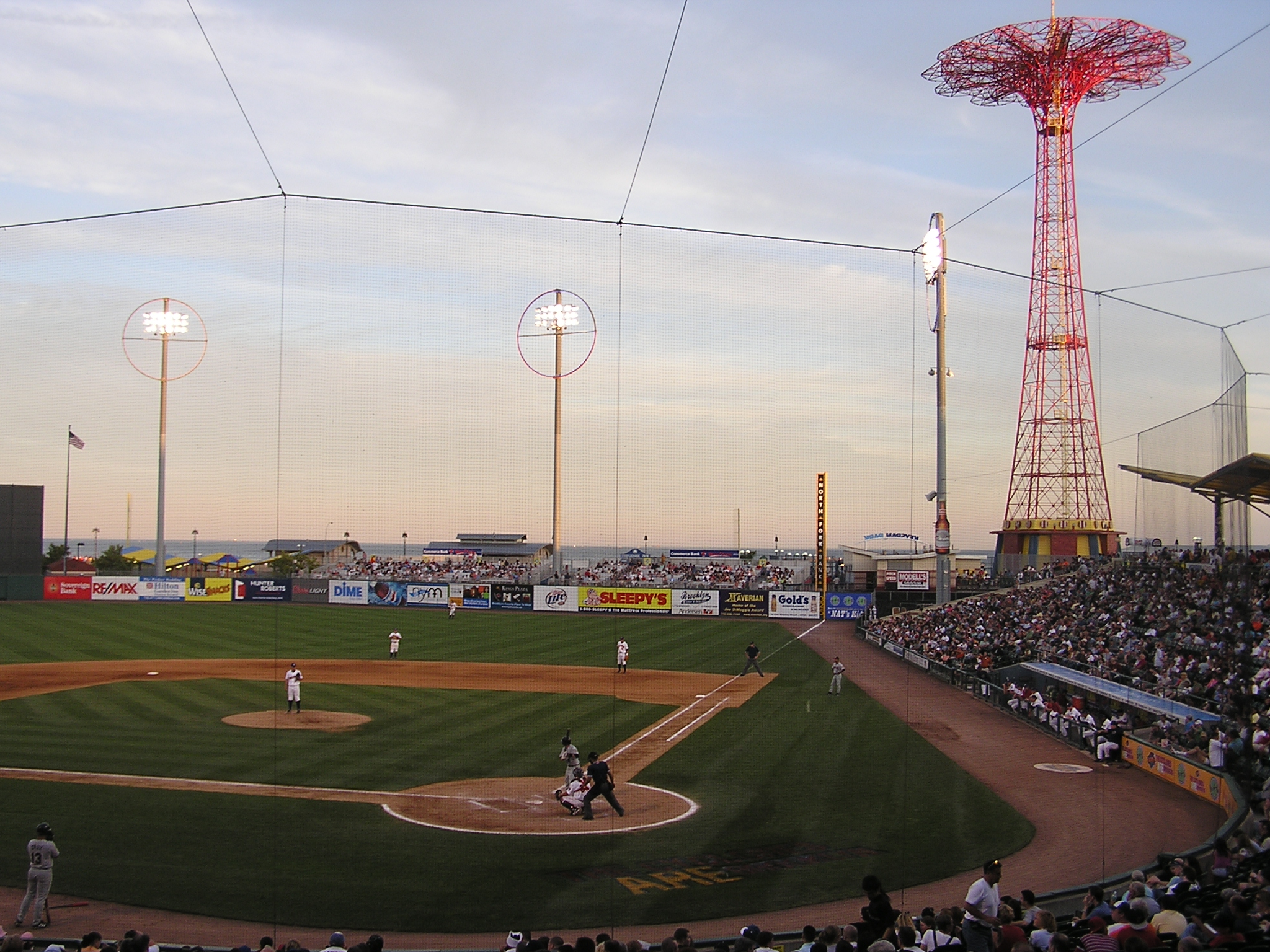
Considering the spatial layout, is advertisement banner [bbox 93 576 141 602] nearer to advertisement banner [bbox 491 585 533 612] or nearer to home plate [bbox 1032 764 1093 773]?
advertisement banner [bbox 491 585 533 612]

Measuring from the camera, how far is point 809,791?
15.5 m

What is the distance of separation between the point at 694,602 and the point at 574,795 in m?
32.6

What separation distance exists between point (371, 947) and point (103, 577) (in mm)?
51000

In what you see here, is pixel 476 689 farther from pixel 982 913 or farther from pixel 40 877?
pixel 982 913

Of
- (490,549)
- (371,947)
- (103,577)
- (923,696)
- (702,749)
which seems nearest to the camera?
(371,947)

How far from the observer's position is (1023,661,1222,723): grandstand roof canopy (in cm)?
1588

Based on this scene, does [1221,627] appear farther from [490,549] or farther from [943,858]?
[490,549]

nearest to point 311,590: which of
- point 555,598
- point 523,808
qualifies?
point 555,598

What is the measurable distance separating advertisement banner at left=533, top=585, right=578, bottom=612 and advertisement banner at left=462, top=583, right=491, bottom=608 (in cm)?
270

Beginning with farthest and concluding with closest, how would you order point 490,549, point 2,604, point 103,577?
point 490,549
point 103,577
point 2,604

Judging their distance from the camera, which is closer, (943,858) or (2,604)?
(943,858)

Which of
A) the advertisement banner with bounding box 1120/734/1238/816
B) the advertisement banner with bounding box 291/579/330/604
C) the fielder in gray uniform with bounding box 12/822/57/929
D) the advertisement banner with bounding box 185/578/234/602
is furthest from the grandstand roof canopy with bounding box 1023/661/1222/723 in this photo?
the advertisement banner with bounding box 185/578/234/602

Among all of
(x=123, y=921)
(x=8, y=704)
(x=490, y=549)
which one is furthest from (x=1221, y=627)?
(x=490, y=549)

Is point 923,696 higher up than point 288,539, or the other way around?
point 288,539
